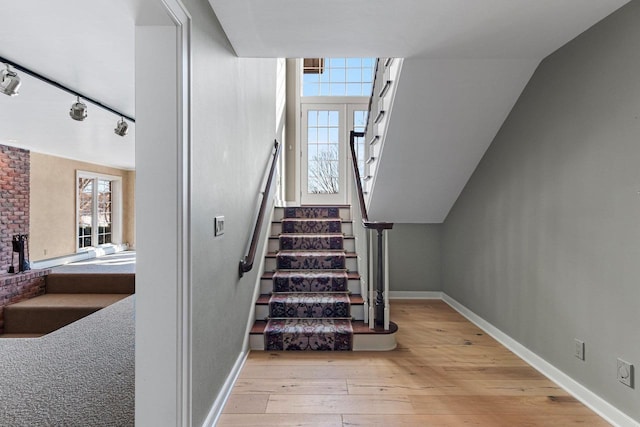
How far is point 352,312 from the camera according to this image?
3008mm

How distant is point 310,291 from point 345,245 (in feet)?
2.68

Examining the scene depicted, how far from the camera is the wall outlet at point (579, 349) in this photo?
6.64 feet

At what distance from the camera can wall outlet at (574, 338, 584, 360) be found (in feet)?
6.64

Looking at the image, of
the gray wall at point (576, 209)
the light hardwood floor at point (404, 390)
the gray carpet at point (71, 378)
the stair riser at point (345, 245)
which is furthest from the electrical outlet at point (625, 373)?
the gray carpet at point (71, 378)

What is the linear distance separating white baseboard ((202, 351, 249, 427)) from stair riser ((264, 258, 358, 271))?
3.52 ft

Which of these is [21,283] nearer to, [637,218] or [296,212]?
[296,212]

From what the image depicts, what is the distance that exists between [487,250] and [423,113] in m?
1.46

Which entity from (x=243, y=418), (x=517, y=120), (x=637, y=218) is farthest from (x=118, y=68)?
(x=637, y=218)

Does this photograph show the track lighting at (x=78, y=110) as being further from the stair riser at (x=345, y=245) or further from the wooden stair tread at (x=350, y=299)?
the wooden stair tread at (x=350, y=299)

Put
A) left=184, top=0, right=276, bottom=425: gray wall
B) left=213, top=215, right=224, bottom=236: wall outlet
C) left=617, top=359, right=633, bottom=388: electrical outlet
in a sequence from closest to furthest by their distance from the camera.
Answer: left=184, top=0, right=276, bottom=425: gray wall → left=617, top=359, right=633, bottom=388: electrical outlet → left=213, top=215, right=224, bottom=236: wall outlet

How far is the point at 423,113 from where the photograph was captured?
274 centimetres

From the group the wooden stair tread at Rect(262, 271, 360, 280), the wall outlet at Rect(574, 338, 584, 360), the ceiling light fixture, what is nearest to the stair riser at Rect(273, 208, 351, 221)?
the wooden stair tread at Rect(262, 271, 360, 280)

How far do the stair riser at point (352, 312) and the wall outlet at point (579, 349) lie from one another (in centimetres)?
153

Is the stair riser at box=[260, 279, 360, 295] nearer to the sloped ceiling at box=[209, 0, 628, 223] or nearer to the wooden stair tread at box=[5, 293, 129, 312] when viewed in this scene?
the sloped ceiling at box=[209, 0, 628, 223]
